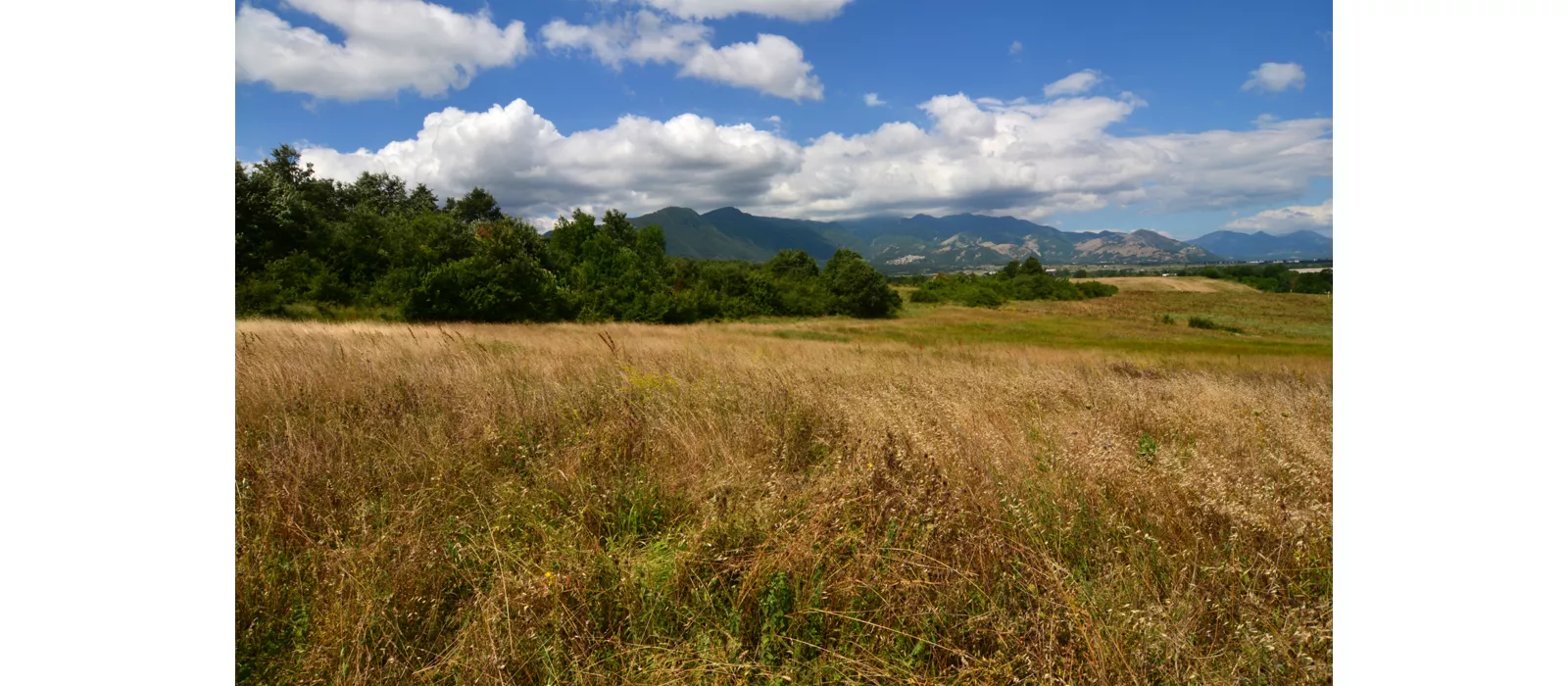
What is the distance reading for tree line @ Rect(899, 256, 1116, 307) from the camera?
186 feet

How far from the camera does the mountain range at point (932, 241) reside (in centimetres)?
942

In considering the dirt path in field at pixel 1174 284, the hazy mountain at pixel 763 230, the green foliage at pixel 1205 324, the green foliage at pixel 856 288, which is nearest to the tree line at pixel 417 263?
the green foliage at pixel 856 288

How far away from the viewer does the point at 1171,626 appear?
6.11 ft

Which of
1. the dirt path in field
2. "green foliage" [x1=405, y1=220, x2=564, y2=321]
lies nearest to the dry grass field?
"green foliage" [x1=405, y1=220, x2=564, y2=321]

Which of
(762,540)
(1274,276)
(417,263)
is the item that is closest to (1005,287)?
(417,263)

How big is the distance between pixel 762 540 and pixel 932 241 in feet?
126

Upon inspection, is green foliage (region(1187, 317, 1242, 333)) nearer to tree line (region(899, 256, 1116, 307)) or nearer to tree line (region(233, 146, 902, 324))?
tree line (region(899, 256, 1116, 307))

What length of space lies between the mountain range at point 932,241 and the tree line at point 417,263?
494 cm

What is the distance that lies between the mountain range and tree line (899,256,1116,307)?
235 centimetres

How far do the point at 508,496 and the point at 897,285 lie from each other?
6847 centimetres

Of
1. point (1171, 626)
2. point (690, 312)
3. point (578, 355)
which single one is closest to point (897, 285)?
point (690, 312)

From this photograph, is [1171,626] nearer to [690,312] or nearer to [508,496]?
[508,496]

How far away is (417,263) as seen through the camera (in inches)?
931

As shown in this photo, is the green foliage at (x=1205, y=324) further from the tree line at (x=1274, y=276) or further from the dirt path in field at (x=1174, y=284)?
the tree line at (x=1274, y=276)
